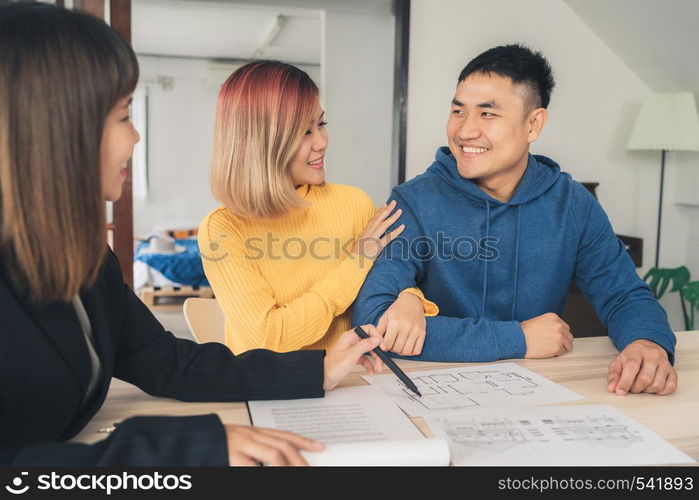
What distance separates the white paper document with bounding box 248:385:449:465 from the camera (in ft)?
2.31

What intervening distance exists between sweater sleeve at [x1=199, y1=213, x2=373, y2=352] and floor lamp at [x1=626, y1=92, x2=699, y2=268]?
2830 millimetres

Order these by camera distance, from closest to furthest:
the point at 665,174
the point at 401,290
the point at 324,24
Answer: the point at 401,290, the point at 324,24, the point at 665,174

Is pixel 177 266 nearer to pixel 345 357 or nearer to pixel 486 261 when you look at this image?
pixel 486 261

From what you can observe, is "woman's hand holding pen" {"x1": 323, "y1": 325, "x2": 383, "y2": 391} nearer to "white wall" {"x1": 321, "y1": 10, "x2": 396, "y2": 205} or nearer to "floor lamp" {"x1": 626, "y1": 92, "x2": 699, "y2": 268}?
"white wall" {"x1": 321, "y1": 10, "x2": 396, "y2": 205}

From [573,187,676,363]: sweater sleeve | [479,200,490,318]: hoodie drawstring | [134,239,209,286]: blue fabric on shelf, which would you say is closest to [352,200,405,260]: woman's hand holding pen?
[479,200,490,318]: hoodie drawstring

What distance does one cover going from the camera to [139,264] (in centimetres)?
533

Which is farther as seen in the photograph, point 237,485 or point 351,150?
point 351,150

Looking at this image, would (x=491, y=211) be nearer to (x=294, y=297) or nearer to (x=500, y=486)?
(x=294, y=297)

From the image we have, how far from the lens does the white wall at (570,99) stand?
3.61 meters

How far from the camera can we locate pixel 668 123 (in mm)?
3545

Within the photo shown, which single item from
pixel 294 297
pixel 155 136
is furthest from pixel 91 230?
pixel 155 136

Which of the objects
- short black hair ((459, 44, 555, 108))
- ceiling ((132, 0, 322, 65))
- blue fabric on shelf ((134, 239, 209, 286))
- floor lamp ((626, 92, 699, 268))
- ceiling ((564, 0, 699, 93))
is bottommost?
blue fabric on shelf ((134, 239, 209, 286))

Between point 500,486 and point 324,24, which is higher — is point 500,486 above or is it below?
below

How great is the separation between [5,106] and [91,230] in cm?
16
